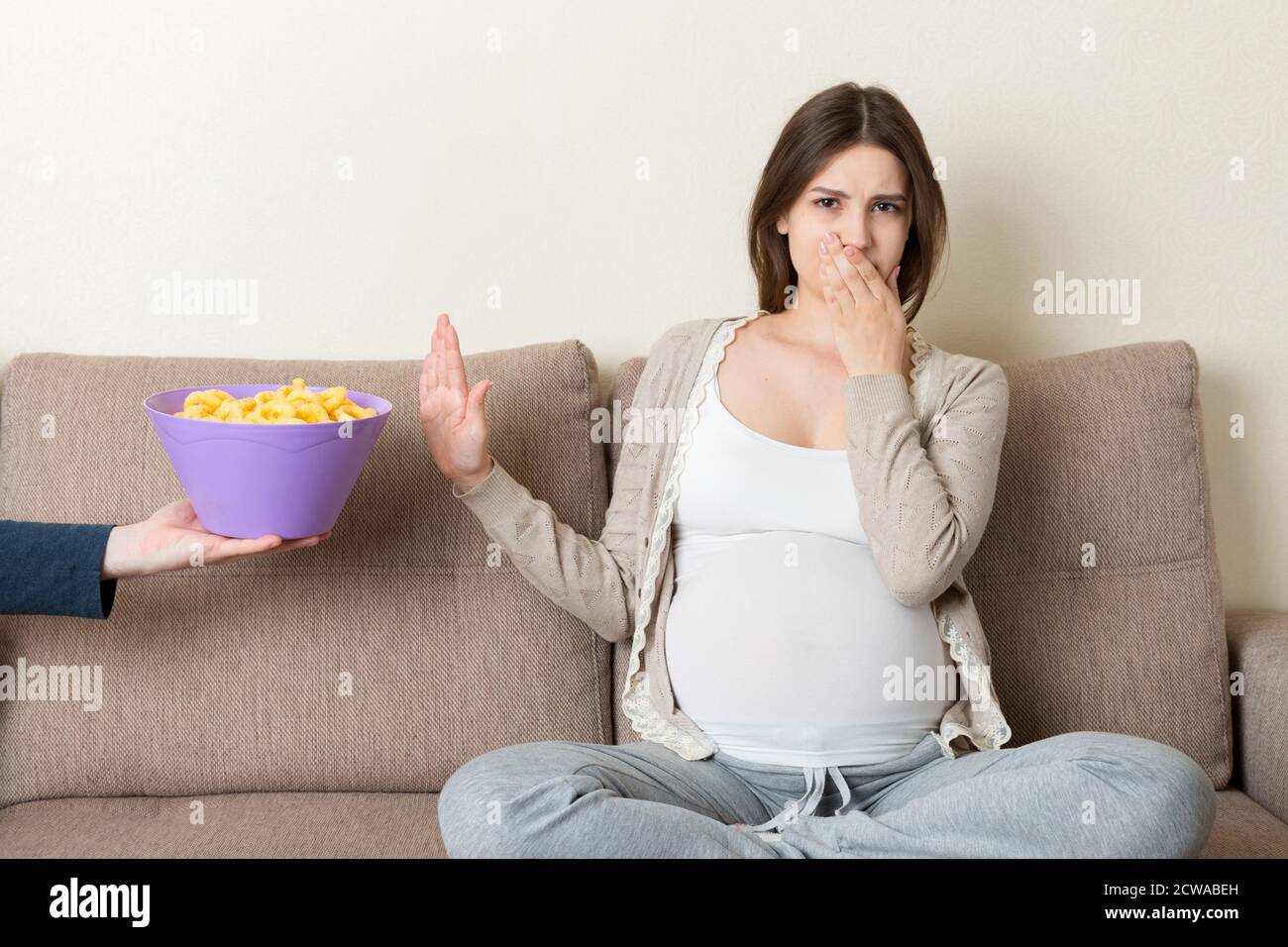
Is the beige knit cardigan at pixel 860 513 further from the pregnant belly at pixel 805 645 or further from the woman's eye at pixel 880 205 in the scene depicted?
the woman's eye at pixel 880 205

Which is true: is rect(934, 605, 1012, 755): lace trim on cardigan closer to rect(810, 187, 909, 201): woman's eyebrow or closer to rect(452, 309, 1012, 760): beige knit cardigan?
rect(452, 309, 1012, 760): beige knit cardigan

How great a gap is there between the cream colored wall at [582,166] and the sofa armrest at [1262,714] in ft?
1.25

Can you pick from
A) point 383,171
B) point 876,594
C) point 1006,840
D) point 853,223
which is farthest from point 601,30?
point 1006,840

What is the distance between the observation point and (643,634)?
5.56 feet

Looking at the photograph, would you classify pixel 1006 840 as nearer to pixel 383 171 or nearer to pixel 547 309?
pixel 547 309

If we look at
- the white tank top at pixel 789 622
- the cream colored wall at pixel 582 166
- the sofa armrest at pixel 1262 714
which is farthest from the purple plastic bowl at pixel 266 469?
the sofa armrest at pixel 1262 714

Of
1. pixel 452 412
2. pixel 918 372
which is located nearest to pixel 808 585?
pixel 918 372

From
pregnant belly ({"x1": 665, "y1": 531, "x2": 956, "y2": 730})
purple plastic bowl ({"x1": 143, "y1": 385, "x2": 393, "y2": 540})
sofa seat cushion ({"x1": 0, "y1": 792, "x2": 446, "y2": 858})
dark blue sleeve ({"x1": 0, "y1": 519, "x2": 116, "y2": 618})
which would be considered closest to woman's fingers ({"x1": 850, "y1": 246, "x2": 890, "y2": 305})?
pregnant belly ({"x1": 665, "y1": 531, "x2": 956, "y2": 730})

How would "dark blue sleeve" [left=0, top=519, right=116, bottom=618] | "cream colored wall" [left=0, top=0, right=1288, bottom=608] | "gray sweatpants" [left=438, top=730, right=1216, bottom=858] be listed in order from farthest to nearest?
"cream colored wall" [left=0, top=0, right=1288, bottom=608], "dark blue sleeve" [left=0, top=519, right=116, bottom=618], "gray sweatpants" [left=438, top=730, right=1216, bottom=858]

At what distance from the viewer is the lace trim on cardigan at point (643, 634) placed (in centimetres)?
160

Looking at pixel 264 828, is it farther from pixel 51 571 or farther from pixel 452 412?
pixel 452 412

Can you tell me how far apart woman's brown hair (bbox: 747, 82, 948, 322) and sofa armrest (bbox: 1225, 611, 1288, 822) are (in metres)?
0.71

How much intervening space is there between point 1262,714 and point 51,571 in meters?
1.64

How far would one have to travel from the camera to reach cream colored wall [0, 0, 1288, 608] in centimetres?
199
